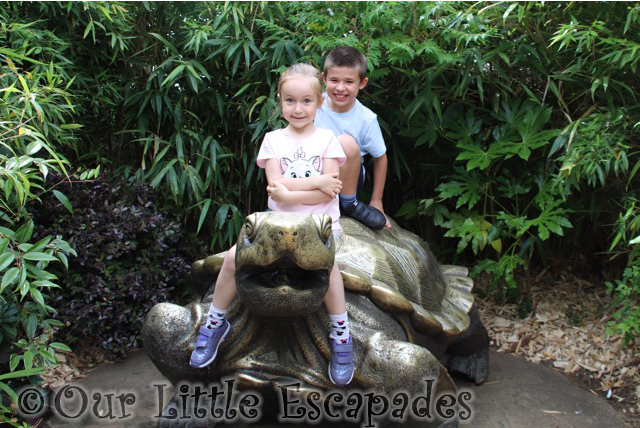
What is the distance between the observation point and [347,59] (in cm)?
303

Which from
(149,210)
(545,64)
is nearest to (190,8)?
(149,210)

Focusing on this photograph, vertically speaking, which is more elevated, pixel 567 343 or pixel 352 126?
pixel 352 126

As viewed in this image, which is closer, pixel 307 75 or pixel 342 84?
pixel 307 75

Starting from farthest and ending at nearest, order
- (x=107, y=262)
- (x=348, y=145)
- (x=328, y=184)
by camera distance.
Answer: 1. (x=107, y=262)
2. (x=348, y=145)
3. (x=328, y=184)

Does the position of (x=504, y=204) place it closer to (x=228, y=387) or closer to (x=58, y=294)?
(x=228, y=387)

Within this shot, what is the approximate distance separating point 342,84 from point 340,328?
137cm

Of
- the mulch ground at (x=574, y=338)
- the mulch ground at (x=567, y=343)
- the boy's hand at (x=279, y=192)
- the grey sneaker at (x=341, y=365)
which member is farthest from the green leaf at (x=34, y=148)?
the mulch ground at (x=574, y=338)

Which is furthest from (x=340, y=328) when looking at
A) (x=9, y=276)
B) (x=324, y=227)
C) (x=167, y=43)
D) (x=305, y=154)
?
(x=167, y=43)

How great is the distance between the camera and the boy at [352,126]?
2949mm

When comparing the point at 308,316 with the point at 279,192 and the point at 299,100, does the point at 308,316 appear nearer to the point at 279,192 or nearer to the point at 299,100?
the point at 279,192

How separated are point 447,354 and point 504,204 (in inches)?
52.7

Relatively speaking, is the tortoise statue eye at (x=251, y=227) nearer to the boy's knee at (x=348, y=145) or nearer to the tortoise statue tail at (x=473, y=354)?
the boy's knee at (x=348, y=145)

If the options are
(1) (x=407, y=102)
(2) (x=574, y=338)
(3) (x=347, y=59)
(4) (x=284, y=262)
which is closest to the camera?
(4) (x=284, y=262)

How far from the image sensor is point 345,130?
3.20 m
